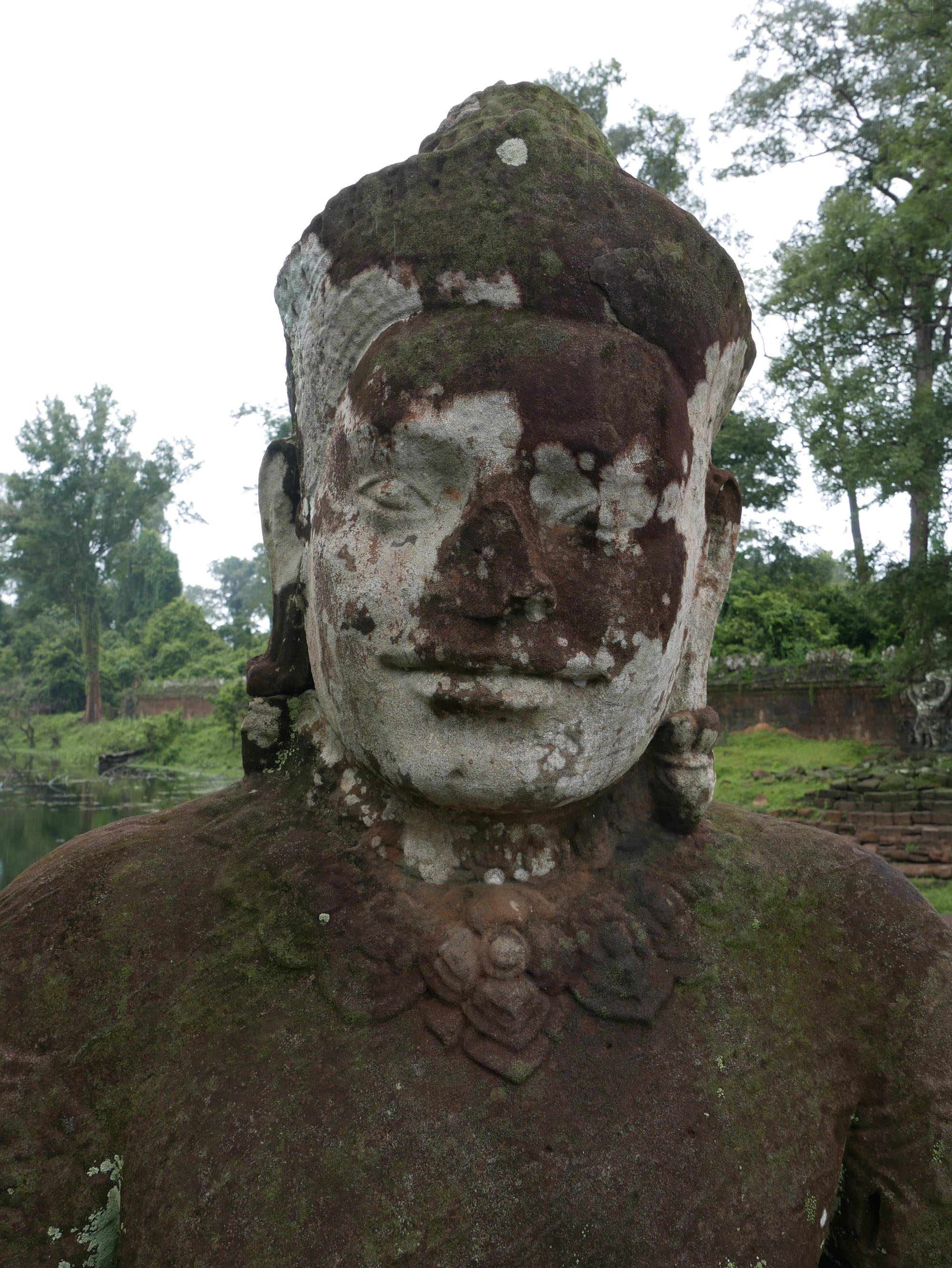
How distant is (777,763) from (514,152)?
11.0m

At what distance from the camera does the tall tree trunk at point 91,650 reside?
68.4ft

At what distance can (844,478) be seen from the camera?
40.0 ft

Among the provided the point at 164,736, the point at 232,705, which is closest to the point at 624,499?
the point at 232,705

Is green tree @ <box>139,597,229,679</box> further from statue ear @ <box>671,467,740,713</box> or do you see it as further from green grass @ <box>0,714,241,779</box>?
statue ear @ <box>671,467,740,713</box>

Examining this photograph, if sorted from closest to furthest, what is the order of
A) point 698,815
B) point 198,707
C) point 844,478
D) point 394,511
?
point 394,511 < point 698,815 < point 844,478 < point 198,707

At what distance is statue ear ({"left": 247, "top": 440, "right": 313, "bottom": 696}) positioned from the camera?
1.90m

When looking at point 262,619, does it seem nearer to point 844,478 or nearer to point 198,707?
point 198,707

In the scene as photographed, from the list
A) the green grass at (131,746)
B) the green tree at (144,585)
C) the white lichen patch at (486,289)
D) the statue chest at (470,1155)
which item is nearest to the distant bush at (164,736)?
the green grass at (131,746)

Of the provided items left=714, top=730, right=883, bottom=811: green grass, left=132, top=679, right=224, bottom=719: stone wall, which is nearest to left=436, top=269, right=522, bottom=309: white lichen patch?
left=714, top=730, right=883, bottom=811: green grass

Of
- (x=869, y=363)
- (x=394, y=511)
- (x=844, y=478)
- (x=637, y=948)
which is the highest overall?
(x=869, y=363)

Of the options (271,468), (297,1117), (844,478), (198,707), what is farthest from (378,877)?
(198,707)

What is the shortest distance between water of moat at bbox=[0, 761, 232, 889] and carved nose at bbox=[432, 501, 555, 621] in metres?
5.59

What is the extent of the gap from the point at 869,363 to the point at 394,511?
14.6m

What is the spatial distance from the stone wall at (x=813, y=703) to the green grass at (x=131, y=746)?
28.1 ft
